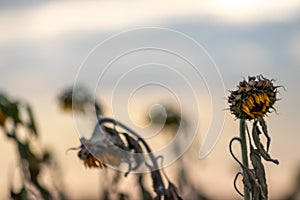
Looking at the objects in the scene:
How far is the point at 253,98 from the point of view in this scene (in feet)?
11.4

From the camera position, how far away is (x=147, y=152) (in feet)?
13.2

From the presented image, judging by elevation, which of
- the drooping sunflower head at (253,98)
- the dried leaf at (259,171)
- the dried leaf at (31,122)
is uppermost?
the dried leaf at (31,122)

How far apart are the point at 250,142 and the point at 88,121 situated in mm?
2261

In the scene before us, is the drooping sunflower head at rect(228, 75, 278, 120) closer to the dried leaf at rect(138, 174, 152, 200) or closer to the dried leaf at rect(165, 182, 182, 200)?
the dried leaf at rect(165, 182, 182, 200)

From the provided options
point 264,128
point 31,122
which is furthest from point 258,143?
point 31,122

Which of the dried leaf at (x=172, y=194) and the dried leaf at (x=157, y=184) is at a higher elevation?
the dried leaf at (x=157, y=184)

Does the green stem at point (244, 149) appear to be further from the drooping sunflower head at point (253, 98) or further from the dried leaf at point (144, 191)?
the dried leaf at point (144, 191)

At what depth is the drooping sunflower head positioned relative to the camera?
11.3 feet

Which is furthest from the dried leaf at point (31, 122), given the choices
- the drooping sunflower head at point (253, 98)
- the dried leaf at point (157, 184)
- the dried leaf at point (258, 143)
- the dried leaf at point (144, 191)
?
the dried leaf at point (258, 143)

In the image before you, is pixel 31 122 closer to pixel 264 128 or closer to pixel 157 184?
pixel 157 184

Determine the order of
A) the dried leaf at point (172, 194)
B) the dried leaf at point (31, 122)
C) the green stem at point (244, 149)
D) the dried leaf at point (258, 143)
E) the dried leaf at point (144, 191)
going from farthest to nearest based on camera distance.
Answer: the dried leaf at point (31, 122), the dried leaf at point (144, 191), the dried leaf at point (172, 194), the dried leaf at point (258, 143), the green stem at point (244, 149)

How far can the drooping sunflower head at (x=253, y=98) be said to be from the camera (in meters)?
3.44

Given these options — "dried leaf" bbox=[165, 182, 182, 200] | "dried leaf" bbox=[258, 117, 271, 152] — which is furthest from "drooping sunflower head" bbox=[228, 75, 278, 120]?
"dried leaf" bbox=[165, 182, 182, 200]

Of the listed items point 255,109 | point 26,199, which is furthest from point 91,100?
point 255,109
